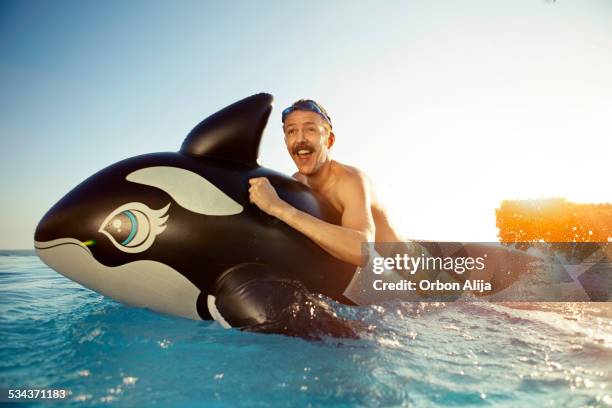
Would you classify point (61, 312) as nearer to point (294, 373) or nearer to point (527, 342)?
point (294, 373)

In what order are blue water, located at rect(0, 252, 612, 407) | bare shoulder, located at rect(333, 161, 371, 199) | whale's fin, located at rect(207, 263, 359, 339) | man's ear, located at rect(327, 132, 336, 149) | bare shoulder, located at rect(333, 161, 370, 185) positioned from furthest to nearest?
1. man's ear, located at rect(327, 132, 336, 149)
2. bare shoulder, located at rect(333, 161, 370, 185)
3. bare shoulder, located at rect(333, 161, 371, 199)
4. whale's fin, located at rect(207, 263, 359, 339)
5. blue water, located at rect(0, 252, 612, 407)

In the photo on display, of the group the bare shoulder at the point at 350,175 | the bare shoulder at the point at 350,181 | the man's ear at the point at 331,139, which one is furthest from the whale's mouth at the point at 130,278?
the man's ear at the point at 331,139

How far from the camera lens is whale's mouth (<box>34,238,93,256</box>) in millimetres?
3049

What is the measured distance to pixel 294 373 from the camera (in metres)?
2.16

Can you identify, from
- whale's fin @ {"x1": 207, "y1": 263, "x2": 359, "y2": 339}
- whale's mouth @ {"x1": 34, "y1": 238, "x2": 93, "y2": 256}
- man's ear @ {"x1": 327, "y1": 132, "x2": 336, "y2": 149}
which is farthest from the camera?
man's ear @ {"x1": 327, "y1": 132, "x2": 336, "y2": 149}

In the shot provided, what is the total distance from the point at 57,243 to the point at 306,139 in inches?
94.1

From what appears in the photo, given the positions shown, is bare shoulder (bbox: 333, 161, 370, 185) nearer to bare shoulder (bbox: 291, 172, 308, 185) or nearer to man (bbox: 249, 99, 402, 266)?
man (bbox: 249, 99, 402, 266)

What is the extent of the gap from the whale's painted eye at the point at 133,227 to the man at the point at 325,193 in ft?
2.61

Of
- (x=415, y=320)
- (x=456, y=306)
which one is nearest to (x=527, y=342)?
(x=415, y=320)

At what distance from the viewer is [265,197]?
3150mm

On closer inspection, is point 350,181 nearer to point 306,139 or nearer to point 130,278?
point 306,139

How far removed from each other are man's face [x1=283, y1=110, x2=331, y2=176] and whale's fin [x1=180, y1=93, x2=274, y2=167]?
0.46 m

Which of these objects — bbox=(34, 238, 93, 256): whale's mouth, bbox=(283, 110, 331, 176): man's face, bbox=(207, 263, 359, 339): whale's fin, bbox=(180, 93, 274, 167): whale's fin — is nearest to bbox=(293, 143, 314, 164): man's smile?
bbox=(283, 110, 331, 176): man's face

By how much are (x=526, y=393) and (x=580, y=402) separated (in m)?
0.25
